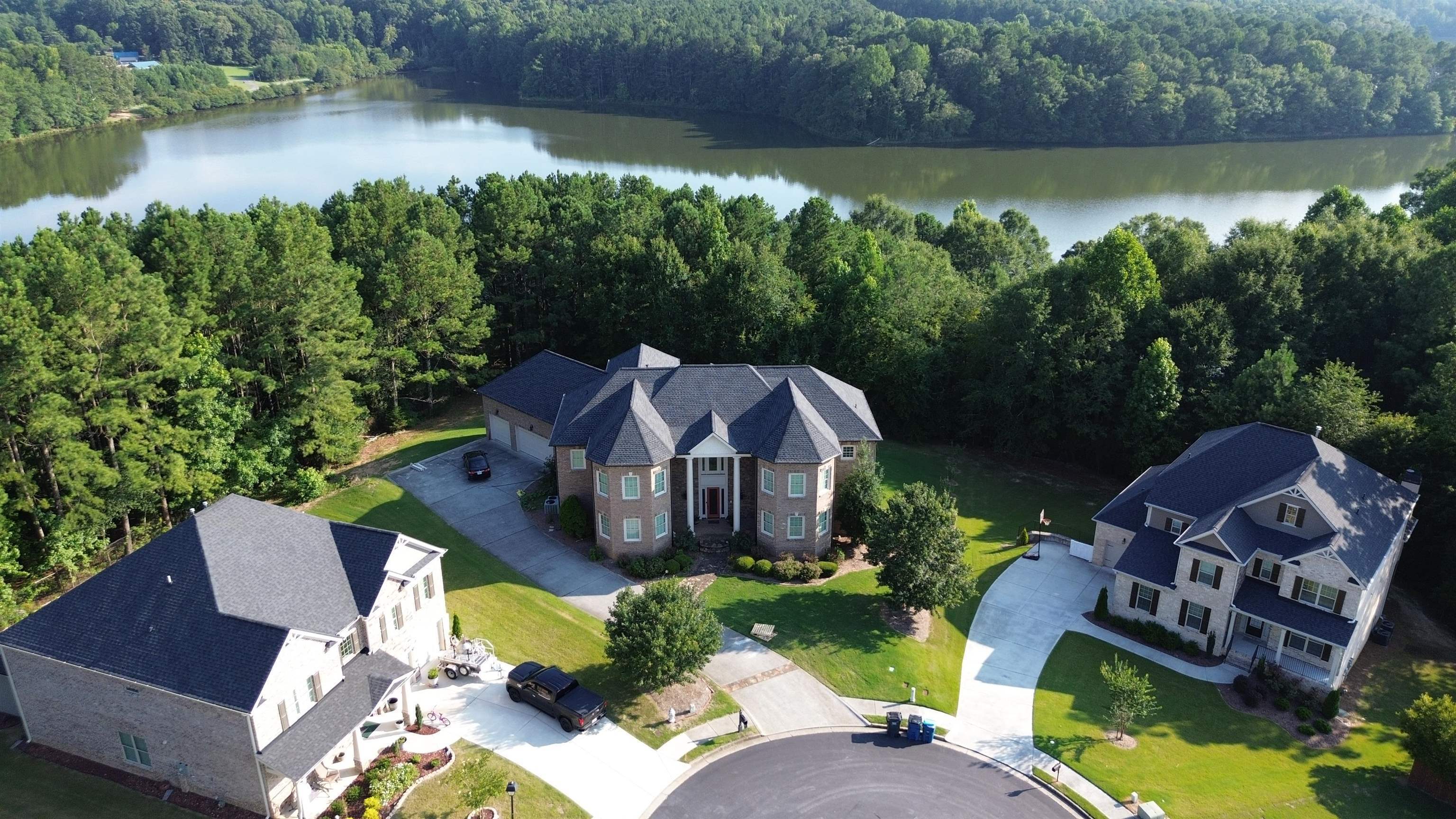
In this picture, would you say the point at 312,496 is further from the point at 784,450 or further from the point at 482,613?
the point at 784,450

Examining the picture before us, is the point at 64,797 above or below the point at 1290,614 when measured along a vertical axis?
below

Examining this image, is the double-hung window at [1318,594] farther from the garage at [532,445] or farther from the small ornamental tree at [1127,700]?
the garage at [532,445]

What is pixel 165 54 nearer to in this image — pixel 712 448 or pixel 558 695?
pixel 712 448

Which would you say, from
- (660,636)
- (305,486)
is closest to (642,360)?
(305,486)

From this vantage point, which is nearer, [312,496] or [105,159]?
[312,496]

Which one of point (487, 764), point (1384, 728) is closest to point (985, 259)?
point (1384, 728)

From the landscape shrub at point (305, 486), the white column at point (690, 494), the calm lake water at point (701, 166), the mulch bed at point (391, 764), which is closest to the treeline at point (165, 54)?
the calm lake water at point (701, 166)

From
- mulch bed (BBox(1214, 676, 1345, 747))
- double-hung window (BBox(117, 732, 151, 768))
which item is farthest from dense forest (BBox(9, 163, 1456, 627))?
double-hung window (BBox(117, 732, 151, 768))
